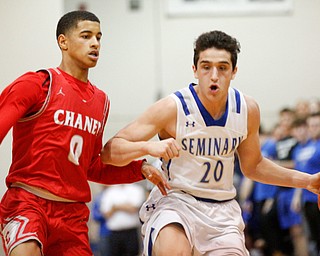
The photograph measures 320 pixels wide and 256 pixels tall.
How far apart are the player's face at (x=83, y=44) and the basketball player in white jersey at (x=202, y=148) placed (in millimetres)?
544

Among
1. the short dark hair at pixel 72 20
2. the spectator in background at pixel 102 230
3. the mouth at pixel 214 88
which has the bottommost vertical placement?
the spectator in background at pixel 102 230

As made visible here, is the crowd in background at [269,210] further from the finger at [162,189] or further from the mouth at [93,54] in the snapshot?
the mouth at [93,54]

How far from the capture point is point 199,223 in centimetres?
474

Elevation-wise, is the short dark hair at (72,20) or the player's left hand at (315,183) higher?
the short dark hair at (72,20)

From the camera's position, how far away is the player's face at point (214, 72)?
4793mm

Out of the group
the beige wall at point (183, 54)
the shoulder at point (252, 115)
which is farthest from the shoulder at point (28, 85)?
the beige wall at point (183, 54)

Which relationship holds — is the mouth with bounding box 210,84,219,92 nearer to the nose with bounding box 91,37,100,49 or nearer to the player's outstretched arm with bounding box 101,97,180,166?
the player's outstretched arm with bounding box 101,97,180,166

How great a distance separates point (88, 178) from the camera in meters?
5.16

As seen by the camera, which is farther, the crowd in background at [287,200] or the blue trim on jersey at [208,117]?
the crowd in background at [287,200]

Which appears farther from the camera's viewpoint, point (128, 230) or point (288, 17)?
point (288, 17)

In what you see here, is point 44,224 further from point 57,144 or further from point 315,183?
point 315,183

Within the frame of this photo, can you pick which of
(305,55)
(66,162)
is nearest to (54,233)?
(66,162)

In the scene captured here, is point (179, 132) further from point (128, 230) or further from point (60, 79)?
point (128, 230)

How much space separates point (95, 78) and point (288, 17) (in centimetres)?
388
